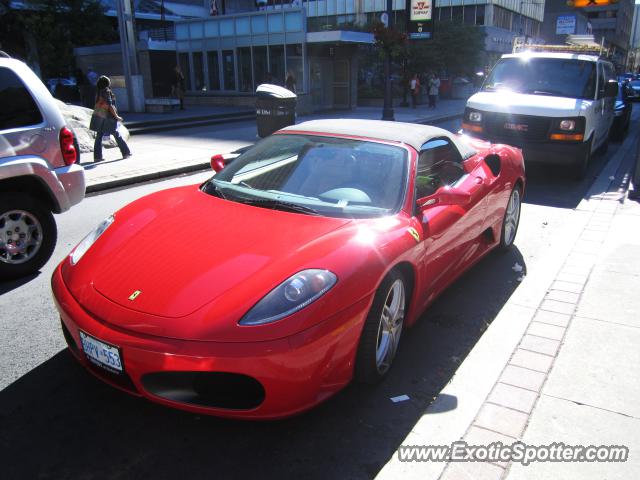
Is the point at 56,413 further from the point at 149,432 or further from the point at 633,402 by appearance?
the point at 633,402

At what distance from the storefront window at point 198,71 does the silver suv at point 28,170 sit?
22222 mm

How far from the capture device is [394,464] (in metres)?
2.64

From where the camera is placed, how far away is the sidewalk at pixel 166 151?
31.8ft

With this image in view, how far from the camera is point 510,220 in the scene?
5641mm

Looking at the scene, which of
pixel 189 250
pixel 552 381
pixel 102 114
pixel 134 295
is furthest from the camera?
pixel 102 114

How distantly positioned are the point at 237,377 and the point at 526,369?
1908mm

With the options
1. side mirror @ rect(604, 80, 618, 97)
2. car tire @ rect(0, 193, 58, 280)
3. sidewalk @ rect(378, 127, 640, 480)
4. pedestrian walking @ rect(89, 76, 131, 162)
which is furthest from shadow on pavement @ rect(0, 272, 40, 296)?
side mirror @ rect(604, 80, 618, 97)

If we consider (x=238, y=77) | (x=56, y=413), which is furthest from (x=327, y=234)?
(x=238, y=77)

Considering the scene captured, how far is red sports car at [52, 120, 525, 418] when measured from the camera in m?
2.54

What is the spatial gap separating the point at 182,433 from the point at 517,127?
792 centimetres

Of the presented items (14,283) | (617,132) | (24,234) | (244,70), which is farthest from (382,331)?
(244,70)

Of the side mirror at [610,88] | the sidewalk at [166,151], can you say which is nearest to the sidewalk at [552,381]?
the side mirror at [610,88]

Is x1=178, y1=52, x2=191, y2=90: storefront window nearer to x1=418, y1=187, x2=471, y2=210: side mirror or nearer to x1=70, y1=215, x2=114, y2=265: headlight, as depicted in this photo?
x1=70, y1=215, x2=114, y2=265: headlight

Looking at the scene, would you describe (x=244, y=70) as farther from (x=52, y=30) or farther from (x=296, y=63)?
(x=52, y=30)
